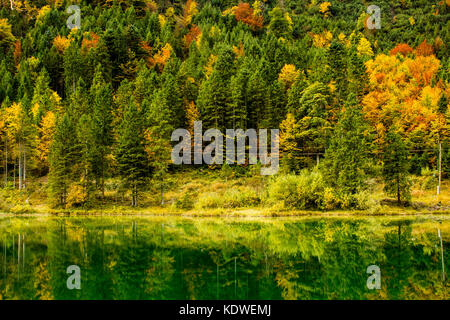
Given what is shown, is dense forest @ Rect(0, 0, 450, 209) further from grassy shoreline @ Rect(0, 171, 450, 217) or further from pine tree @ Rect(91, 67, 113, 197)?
grassy shoreline @ Rect(0, 171, 450, 217)

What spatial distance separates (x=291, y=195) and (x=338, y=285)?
28694 mm

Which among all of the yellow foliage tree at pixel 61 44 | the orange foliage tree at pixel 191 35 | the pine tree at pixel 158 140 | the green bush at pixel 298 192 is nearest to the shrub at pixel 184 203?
the pine tree at pixel 158 140

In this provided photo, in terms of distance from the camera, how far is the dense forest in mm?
47969

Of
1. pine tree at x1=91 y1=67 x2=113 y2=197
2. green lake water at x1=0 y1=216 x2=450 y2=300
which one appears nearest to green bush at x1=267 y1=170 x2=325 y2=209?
green lake water at x1=0 y1=216 x2=450 y2=300

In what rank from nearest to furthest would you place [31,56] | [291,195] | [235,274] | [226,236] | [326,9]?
[235,274] < [226,236] < [291,195] < [31,56] < [326,9]

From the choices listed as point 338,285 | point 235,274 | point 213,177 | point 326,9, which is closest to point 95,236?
point 235,274

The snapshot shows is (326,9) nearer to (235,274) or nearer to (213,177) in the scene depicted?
(213,177)

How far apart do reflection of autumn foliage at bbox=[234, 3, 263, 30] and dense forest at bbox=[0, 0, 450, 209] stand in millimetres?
29413

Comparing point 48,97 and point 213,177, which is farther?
point 48,97

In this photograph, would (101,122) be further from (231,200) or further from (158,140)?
(231,200)

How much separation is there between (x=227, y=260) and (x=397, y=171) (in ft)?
103

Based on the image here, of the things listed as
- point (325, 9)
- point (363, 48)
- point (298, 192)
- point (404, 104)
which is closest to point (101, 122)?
point (298, 192)

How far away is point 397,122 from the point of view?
59344 mm

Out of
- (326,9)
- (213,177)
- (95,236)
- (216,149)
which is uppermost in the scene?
(326,9)
